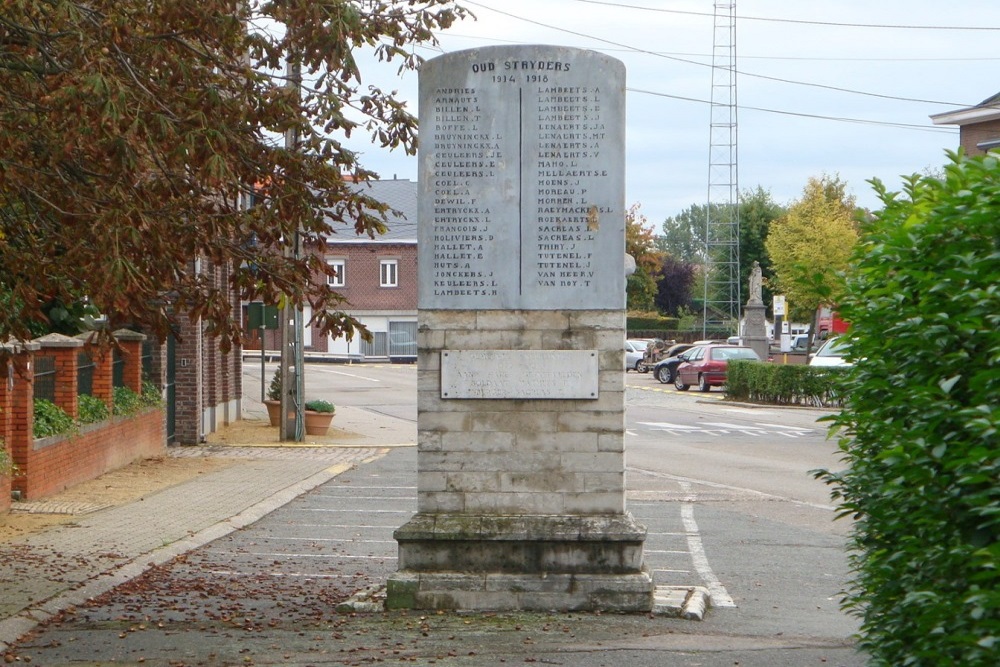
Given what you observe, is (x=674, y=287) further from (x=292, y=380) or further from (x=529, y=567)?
(x=529, y=567)

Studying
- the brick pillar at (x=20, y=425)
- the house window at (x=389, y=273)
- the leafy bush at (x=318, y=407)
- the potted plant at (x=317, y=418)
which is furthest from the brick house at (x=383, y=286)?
the brick pillar at (x=20, y=425)

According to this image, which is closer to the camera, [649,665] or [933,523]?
[933,523]

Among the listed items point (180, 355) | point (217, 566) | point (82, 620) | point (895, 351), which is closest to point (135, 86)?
point (82, 620)

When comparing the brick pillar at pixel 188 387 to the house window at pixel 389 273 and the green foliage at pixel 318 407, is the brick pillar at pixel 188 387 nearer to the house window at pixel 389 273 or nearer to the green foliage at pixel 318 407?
the green foliage at pixel 318 407

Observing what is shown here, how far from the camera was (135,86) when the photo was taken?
9.17m

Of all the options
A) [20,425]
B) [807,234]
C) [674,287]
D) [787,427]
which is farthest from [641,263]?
[20,425]

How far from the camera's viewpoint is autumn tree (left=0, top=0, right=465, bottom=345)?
851 cm

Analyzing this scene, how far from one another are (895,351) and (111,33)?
6.26 meters

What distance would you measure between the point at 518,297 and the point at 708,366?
36.3 meters

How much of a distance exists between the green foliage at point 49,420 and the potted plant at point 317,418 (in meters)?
10.3

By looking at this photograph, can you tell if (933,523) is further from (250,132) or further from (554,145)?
(250,132)

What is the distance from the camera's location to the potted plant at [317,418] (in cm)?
2731

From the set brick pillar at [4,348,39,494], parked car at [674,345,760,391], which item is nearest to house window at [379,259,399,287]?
parked car at [674,345,760,391]

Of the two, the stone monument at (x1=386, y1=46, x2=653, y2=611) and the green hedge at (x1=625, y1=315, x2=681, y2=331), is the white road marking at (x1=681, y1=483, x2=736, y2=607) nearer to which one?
the stone monument at (x1=386, y1=46, x2=653, y2=611)
